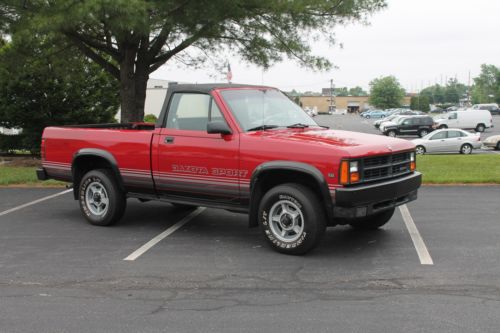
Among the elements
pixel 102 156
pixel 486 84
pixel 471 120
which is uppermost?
pixel 486 84

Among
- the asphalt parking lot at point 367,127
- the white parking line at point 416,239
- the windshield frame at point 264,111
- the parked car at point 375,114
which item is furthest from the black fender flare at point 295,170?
the parked car at point 375,114

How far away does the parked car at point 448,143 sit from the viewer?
2786 cm

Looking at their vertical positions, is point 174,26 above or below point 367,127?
above

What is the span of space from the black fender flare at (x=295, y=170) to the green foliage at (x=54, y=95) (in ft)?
39.1

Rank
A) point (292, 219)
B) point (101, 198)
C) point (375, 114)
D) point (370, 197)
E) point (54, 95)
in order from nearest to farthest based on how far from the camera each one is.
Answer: point (370, 197) < point (292, 219) < point (101, 198) < point (54, 95) < point (375, 114)

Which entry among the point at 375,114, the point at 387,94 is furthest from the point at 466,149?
the point at 387,94

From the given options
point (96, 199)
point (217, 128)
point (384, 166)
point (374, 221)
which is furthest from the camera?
point (96, 199)

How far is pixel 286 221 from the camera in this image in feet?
21.0

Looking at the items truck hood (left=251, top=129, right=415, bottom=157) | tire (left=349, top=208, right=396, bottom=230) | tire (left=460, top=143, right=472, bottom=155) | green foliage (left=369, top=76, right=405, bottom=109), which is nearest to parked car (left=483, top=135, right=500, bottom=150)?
tire (left=460, top=143, right=472, bottom=155)

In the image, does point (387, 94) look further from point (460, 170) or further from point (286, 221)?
point (286, 221)

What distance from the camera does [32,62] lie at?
658 inches

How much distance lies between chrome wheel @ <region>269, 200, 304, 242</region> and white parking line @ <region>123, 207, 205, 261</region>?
153cm

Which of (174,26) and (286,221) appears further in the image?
(174,26)

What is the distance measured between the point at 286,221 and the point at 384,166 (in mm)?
1278
